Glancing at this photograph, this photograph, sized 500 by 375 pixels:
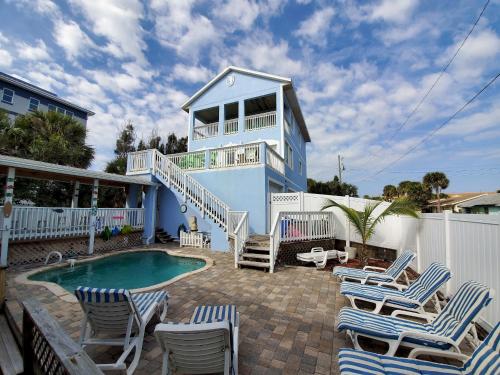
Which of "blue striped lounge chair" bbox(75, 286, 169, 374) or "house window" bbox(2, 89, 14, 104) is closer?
"blue striped lounge chair" bbox(75, 286, 169, 374)

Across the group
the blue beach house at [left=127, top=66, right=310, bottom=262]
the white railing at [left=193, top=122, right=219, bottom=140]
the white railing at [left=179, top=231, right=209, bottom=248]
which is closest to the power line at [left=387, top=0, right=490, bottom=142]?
the blue beach house at [left=127, top=66, right=310, bottom=262]

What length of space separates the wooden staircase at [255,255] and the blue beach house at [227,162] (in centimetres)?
114

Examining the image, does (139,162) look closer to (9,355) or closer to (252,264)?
(252,264)

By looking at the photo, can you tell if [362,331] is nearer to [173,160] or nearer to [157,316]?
[157,316]

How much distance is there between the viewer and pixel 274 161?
12.2 meters

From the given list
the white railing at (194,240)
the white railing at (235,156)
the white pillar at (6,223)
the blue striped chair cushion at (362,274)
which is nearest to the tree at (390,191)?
the white railing at (235,156)

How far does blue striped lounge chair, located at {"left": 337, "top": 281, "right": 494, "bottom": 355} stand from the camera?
2.53 metres

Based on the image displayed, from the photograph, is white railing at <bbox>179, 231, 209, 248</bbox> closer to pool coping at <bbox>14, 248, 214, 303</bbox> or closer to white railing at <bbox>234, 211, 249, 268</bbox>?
pool coping at <bbox>14, 248, 214, 303</bbox>

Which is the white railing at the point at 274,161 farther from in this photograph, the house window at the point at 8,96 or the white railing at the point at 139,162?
the house window at the point at 8,96

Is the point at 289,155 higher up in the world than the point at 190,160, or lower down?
higher up

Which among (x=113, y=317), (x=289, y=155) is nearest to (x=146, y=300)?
(x=113, y=317)

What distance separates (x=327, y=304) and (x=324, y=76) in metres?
9.54

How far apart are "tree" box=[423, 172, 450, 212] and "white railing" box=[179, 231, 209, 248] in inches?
1157

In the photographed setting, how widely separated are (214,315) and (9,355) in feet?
7.95
